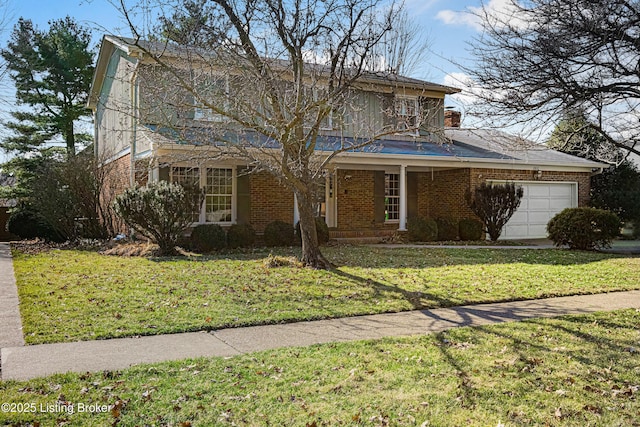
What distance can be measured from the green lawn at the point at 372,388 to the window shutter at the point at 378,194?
14.1 metres

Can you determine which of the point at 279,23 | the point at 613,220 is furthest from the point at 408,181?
the point at 279,23

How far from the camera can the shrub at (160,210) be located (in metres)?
13.3

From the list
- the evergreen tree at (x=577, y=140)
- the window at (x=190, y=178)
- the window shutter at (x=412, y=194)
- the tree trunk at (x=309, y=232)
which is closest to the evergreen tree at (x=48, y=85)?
the window at (x=190, y=178)

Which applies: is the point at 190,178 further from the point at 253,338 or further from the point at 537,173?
the point at 537,173

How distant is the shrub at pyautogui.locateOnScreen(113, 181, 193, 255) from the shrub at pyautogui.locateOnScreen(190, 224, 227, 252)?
3.16ft

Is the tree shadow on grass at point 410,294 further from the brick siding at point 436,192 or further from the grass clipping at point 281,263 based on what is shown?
the brick siding at point 436,192

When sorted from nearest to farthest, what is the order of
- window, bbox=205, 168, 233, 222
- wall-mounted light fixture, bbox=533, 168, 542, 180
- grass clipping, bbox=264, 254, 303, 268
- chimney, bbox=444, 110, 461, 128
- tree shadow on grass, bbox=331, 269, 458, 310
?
1. tree shadow on grass, bbox=331, 269, 458, 310
2. grass clipping, bbox=264, 254, 303, 268
3. window, bbox=205, 168, 233, 222
4. wall-mounted light fixture, bbox=533, 168, 542, 180
5. chimney, bbox=444, 110, 461, 128

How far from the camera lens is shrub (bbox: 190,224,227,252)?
580 inches

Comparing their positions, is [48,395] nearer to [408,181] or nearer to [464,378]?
[464,378]

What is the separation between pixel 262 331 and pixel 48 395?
8.97ft

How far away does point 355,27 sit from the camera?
11.0m

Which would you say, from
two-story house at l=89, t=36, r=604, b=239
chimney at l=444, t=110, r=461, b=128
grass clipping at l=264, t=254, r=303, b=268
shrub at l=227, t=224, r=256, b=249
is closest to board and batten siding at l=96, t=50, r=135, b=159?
two-story house at l=89, t=36, r=604, b=239

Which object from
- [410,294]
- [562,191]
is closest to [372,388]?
[410,294]

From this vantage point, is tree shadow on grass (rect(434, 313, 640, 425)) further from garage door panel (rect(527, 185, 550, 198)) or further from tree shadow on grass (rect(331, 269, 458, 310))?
garage door panel (rect(527, 185, 550, 198))
